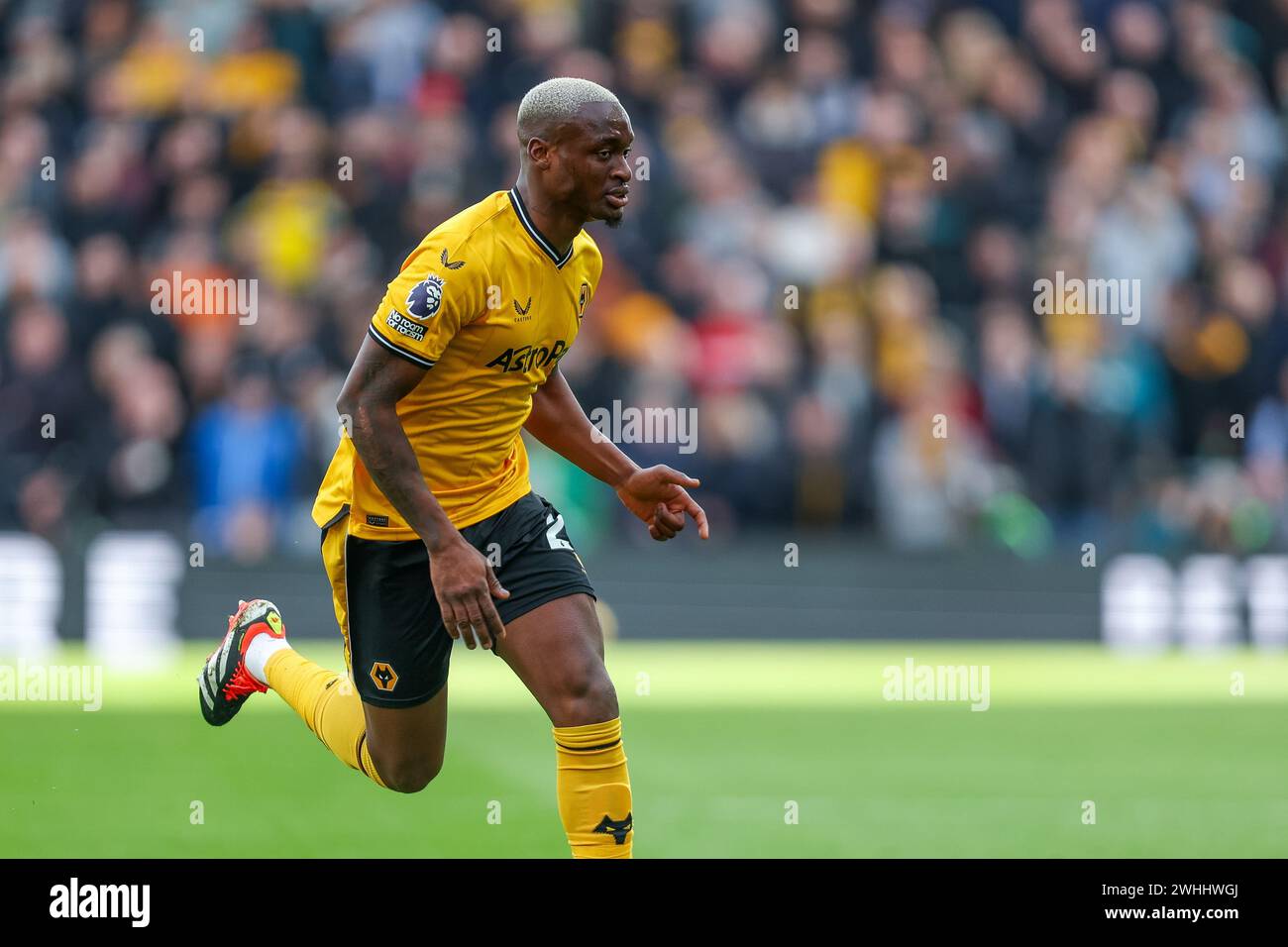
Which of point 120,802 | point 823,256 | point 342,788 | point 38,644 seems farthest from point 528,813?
point 823,256

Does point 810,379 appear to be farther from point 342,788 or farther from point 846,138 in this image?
point 342,788

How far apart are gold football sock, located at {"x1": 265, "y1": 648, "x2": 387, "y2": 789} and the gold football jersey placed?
75 centimetres

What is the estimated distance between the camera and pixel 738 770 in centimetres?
1027

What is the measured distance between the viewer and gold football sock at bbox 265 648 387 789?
7.25 meters

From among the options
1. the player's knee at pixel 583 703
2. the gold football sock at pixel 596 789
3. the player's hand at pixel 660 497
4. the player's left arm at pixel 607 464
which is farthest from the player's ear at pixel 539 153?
the gold football sock at pixel 596 789

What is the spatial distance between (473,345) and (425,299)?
34 cm

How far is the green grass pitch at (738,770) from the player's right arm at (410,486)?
2.03 metres

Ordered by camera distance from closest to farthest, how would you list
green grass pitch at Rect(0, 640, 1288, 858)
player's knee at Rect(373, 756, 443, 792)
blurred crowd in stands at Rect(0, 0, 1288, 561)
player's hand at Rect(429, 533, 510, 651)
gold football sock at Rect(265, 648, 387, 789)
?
player's hand at Rect(429, 533, 510, 651) < player's knee at Rect(373, 756, 443, 792) < gold football sock at Rect(265, 648, 387, 789) < green grass pitch at Rect(0, 640, 1288, 858) < blurred crowd in stands at Rect(0, 0, 1288, 561)

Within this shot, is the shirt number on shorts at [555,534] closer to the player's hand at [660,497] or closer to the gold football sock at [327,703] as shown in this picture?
the player's hand at [660,497]

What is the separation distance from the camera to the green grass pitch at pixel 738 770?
8.17 m

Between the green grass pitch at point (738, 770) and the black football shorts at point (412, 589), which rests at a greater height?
the black football shorts at point (412, 589)

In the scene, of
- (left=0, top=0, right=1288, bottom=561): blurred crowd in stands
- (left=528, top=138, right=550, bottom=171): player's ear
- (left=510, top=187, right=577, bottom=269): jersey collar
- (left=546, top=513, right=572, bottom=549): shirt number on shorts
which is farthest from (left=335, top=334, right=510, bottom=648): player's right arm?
(left=0, top=0, right=1288, bottom=561): blurred crowd in stands

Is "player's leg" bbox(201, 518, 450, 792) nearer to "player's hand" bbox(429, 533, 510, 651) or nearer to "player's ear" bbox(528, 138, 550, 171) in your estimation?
"player's hand" bbox(429, 533, 510, 651)

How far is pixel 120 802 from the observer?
29.3 ft
